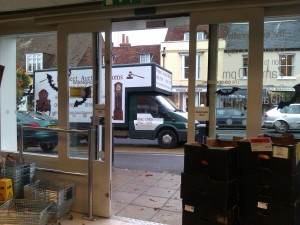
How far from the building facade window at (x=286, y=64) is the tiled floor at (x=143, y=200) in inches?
77.7

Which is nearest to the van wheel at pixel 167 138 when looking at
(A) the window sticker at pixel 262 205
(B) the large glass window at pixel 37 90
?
(B) the large glass window at pixel 37 90

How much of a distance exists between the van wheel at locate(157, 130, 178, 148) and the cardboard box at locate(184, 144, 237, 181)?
6.67 metres

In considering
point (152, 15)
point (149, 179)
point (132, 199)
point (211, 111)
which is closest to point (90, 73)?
point (152, 15)

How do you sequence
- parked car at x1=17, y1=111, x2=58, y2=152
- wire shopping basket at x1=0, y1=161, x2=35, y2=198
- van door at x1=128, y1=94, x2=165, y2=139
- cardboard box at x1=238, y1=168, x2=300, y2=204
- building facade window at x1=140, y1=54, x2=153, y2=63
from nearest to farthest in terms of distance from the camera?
cardboard box at x1=238, y1=168, x2=300, y2=204 < wire shopping basket at x1=0, y1=161, x2=35, y2=198 < parked car at x1=17, y1=111, x2=58, y2=152 < van door at x1=128, y1=94, x2=165, y2=139 < building facade window at x1=140, y1=54, x2=153, y2=63

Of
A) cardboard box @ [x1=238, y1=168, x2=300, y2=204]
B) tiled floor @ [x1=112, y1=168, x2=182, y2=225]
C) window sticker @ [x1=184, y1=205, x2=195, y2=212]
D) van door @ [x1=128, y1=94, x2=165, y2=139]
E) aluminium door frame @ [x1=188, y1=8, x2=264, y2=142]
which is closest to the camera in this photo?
cardboard box @ [x1=238, y1=168, x2=300, y2=204]

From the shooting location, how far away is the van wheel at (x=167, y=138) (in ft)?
30.5

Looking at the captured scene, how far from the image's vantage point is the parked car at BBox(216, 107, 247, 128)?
2.96 meters

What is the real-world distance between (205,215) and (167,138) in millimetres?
6780

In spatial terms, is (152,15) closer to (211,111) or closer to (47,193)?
Result: (211,111)

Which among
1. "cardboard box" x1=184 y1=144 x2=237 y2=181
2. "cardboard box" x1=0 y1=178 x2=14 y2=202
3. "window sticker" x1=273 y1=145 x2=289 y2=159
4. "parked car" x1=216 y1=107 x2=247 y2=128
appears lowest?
"cardboard box" x1=0 y1=178 x2=14 y2=202

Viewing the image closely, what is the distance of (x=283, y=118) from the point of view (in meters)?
3.20

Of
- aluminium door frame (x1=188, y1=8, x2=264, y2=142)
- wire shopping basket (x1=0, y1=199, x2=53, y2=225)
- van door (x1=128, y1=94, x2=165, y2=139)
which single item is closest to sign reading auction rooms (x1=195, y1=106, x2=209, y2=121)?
aluminium door frame (x1=188, y1=8, x2=264, y2=142)

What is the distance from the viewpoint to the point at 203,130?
3146 mm

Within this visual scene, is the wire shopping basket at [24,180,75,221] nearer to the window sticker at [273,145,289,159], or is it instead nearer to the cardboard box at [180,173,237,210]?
the cardboard box at [180,173,237,210]
